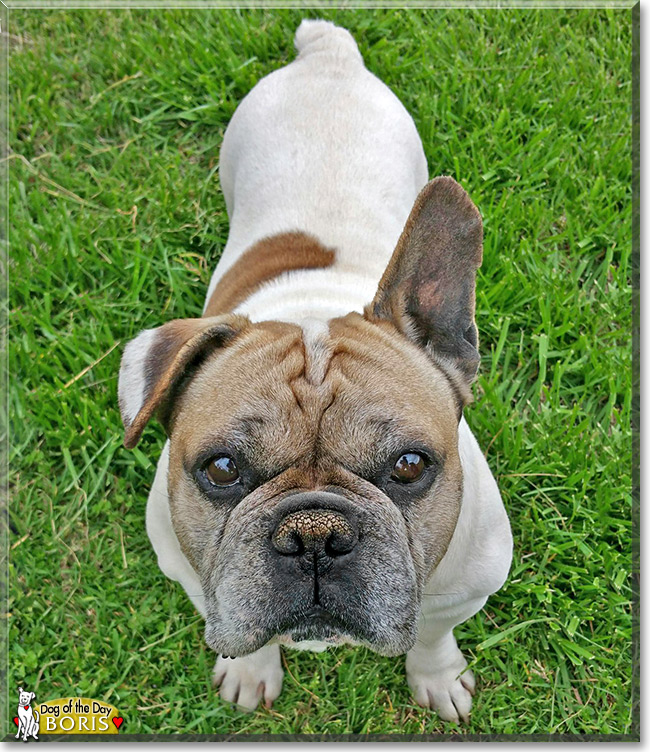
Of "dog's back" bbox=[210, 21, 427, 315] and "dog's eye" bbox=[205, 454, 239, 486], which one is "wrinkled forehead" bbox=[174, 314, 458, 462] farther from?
"dog's back" bbox=[210, 21, 427, 315]

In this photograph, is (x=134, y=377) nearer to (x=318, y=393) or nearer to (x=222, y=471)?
(x=222, y=471)

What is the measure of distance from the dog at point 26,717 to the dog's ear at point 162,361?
221cm

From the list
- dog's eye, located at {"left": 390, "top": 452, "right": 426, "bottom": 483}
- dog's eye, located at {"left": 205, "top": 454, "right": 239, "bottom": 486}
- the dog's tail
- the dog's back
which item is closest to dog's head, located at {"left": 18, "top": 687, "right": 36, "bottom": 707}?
dog's eye, located at {"left": 205, "top": 454, "right": 239, "bottom": 486}

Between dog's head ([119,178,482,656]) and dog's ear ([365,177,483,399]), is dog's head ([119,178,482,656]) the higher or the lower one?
the lower one

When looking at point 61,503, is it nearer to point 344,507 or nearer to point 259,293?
point 259,293

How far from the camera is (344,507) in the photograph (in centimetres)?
298

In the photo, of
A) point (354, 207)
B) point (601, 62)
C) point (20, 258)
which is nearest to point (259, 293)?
point (354, 207)

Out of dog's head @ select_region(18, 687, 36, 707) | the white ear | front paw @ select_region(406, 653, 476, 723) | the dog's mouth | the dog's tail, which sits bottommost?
dog's head @ select_region(18, 687, 36, 707)

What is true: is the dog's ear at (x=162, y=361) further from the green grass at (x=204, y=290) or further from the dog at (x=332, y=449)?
the green grass at (x=204, y=290)

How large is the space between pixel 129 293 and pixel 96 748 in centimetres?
286

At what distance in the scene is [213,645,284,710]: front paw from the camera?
4.68 meters

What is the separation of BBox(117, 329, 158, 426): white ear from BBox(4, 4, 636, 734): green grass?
1784 mm

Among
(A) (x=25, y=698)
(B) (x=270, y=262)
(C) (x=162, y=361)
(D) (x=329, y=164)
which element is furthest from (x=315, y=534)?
(A) (x=25, y=698)

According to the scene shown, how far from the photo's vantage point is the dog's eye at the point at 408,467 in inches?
126
